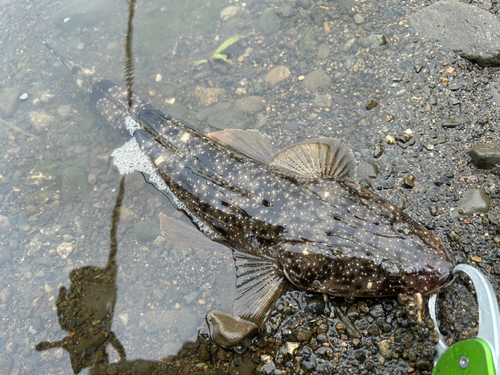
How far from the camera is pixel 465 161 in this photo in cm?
411

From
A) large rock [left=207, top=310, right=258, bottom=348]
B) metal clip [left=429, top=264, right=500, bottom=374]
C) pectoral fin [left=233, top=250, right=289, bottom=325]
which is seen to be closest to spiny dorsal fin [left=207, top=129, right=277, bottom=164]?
pectoral fin [left=233, top=250, right=289, bottom=325]

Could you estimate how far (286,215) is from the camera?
3.76m

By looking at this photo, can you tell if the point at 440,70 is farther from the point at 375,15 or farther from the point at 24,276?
the point at 24,276

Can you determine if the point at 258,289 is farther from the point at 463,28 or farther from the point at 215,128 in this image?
the point at 463,28

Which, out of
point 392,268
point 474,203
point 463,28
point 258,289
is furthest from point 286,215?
point 463,28

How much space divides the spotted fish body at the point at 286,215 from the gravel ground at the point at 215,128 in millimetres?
271

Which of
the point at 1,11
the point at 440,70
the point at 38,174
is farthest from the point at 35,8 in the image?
the point at 440,70

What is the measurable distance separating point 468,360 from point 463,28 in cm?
438

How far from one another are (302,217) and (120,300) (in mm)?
2595

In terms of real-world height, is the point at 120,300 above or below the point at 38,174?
below

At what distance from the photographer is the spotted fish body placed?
130 inches

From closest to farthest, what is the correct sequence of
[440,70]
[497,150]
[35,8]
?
[497,150] → [440,70] → [35,8]

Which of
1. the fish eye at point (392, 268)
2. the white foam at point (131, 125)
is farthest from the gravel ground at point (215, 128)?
the white foam at point (131, 125)

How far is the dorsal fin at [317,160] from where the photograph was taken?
169 inches
